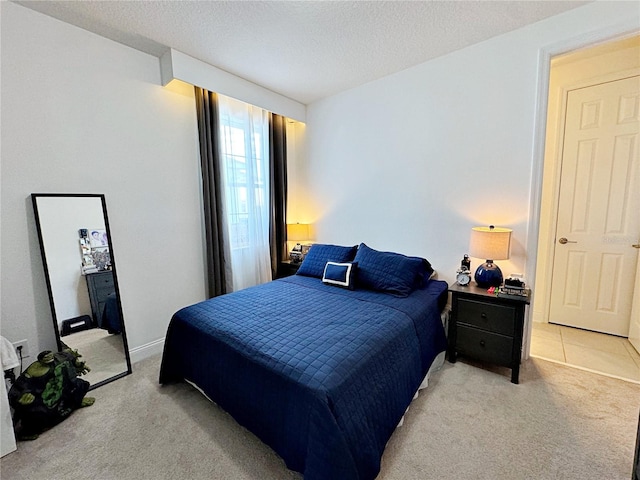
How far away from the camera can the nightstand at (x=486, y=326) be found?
6.89 ft

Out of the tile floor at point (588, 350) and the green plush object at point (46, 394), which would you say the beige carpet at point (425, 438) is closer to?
the green plush object at point (46, 394)

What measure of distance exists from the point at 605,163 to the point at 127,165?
14.3ft

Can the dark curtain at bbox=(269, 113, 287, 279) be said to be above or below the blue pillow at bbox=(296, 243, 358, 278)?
above

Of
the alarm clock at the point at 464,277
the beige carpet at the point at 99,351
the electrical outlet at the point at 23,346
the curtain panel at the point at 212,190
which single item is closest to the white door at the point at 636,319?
the alarm clock at the point at 464,277

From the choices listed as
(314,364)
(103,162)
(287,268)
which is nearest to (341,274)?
(287,268)

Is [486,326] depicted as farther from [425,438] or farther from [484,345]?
[425,438]

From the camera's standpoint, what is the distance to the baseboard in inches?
101

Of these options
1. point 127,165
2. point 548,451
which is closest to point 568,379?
point 548,451

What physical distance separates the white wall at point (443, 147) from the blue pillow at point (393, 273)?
0.40 meters

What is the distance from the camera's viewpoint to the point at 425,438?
1663 mm

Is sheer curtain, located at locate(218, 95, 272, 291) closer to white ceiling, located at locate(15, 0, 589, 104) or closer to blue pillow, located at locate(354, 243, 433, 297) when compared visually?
white ceiling, located at locate(15, 0, 589, 104)

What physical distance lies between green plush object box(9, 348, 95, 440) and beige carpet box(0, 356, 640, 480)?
2.9 inches

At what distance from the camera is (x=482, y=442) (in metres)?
1.63

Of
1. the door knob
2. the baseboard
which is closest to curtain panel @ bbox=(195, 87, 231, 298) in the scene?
the baseboard
